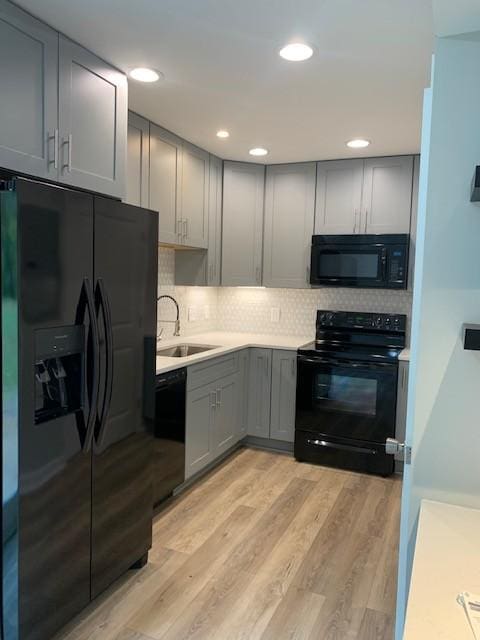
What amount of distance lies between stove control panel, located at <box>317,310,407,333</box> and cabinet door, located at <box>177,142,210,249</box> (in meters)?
1.27

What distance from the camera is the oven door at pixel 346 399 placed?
346 centimetres

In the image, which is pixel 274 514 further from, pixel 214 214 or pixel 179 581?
pixel 214 214

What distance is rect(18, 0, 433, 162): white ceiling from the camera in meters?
1.76

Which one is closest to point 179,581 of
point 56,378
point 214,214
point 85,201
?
point 56,378

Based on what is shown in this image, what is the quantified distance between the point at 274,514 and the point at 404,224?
92.5 inches

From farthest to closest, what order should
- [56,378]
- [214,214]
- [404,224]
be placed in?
1. [214,214]
2. [404,224]
3. [56,378]

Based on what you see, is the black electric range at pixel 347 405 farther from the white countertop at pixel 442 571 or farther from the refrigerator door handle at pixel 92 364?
the white countertop at pixel 442 571

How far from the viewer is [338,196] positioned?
12.8ft

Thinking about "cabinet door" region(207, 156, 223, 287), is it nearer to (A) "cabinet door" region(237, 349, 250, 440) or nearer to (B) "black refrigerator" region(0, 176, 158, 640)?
(A) "cabinet door" region(237, 349, 250, 440)

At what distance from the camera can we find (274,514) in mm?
2914

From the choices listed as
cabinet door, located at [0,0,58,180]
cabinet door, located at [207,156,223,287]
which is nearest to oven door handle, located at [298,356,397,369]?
cabinet door, located at [207,156,223,287]

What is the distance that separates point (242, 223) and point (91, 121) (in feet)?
6.74

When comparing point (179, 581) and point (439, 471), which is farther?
point (179, 581)

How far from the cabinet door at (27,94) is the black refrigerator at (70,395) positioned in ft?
0.43
